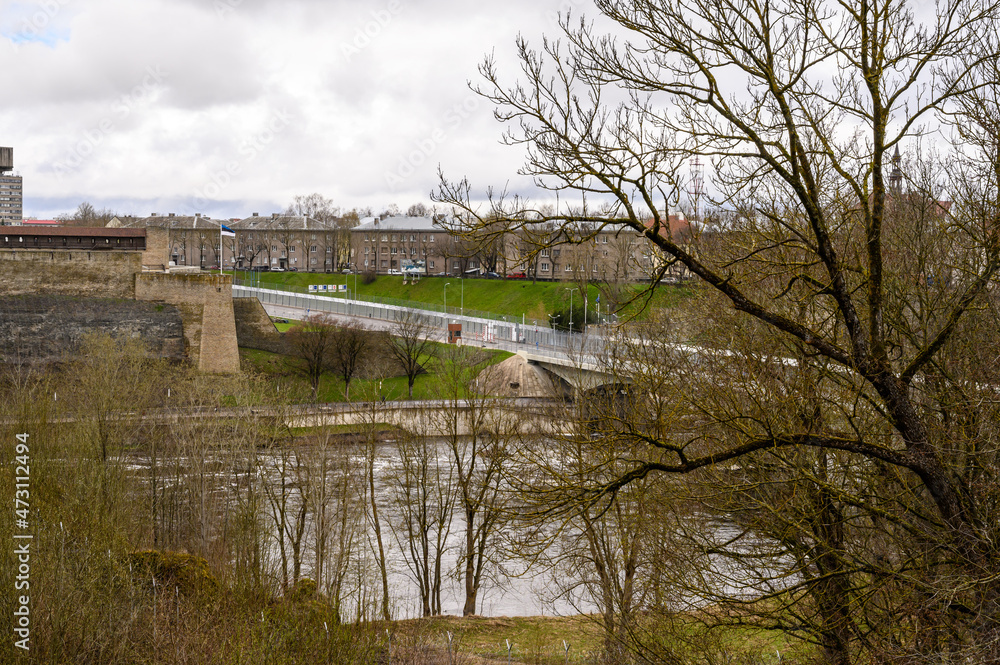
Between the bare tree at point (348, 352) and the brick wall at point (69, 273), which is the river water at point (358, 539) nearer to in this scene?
the bare tree at point (348, 352)

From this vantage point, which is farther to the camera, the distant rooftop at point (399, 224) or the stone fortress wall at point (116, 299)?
the distant rooftop at point (399, 224)

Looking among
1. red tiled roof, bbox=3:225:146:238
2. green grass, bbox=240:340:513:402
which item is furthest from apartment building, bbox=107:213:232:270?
green grass, bbox=240:340:513:402

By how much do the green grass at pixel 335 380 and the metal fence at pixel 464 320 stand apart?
1.91m

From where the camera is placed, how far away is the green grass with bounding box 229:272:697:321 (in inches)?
2527

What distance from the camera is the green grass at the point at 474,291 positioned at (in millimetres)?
64188

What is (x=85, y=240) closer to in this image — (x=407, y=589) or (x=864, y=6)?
(x=407, y=589)

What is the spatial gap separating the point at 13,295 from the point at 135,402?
65.4 ft

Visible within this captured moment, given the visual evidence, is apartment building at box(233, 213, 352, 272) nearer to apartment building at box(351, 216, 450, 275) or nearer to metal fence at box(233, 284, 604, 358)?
apartment building at box(351, 216, 450, 275)

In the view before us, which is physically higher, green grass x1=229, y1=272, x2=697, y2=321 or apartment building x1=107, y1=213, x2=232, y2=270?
apartment building x1=107, y1=213, x2=232, y2=270

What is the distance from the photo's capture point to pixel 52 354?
132 feet

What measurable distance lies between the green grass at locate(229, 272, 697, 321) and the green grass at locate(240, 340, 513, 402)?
1546 centimetres

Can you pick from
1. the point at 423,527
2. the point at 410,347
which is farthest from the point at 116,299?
the point at 423,527

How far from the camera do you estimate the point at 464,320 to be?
5272 centimetres

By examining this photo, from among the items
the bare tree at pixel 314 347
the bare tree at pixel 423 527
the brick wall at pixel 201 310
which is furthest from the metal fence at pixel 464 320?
Result: the bare tree at pixel 423 527
